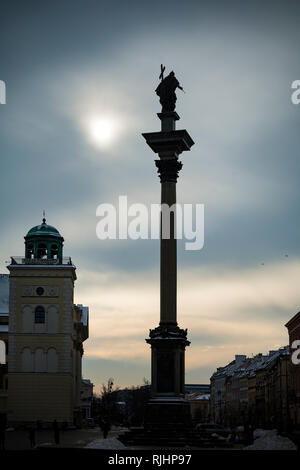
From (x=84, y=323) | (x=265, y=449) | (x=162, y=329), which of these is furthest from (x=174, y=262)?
(x=84, y=323)

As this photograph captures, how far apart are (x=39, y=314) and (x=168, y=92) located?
38.0 metres

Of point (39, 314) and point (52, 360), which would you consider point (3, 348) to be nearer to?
point (39, 314)

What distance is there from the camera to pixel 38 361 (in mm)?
85562

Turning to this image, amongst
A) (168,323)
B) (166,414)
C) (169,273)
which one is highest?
(169,273)

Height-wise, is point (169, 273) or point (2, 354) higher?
point (169, 273)

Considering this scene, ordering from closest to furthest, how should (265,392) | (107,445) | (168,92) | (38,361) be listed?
(107,445) → (168,92) → (38,361) → (265,392)

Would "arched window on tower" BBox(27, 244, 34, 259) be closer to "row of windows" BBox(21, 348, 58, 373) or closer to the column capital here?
"row of windows" BBox(21, 348, 58, 373)

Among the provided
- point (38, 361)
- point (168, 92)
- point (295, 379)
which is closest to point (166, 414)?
point (168, 92)

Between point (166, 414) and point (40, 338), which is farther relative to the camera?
point (40, 338)

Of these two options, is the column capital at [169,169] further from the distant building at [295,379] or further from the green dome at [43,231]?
the distant building at [295,379]

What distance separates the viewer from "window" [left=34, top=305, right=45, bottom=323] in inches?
3396

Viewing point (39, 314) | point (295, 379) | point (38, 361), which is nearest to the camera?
point (38, 361)
